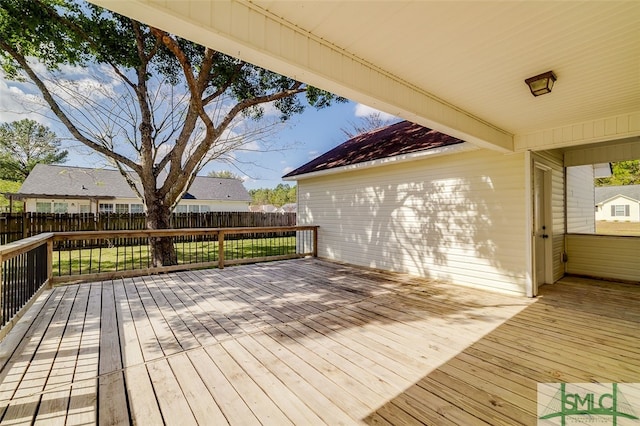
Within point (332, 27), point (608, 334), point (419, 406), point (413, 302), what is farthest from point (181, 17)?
point (608, 334)

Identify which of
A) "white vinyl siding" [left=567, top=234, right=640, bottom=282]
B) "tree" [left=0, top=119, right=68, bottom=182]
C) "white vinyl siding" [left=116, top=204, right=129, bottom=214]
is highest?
"tree" [left=0, top=119, right=68, bottom=182]

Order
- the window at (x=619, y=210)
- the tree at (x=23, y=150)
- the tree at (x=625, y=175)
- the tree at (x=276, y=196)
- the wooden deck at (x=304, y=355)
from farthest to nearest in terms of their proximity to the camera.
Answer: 1. the tree at (x=276, y=196)
2. the tree at (x=625, y=175)
3. the tree at (x=23, y=150)
4. the window at (x=619, y=210)
5. the wooden deck at (x=304, y=355)

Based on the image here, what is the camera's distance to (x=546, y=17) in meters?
1.91

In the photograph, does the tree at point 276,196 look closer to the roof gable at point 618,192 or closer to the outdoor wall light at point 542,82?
the roof gable at point 618,192

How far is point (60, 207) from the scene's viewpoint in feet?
51.6

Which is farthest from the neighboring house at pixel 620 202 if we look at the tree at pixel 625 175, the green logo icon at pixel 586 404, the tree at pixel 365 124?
the green logo icon at pixel 586 404

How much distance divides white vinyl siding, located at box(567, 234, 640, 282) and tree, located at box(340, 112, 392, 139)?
13.6m

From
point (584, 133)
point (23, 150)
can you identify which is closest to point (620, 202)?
point (584, 133)

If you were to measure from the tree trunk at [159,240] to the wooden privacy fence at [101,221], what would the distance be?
3.56 m

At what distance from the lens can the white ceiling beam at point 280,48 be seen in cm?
153

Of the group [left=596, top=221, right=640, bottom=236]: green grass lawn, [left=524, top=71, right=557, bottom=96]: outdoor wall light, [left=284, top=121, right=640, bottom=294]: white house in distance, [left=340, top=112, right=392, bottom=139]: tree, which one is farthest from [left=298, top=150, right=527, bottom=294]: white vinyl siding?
[left=340, top=112, right=392, bottom=139]: tree

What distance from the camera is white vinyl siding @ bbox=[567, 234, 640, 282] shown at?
17.3 feet

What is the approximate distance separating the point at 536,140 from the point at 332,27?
4.14 metres

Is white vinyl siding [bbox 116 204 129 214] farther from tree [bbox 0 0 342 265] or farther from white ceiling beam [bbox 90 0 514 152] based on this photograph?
white ceiling beam [bbox 90 0 514 152]
